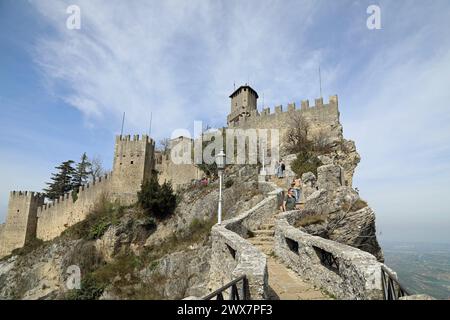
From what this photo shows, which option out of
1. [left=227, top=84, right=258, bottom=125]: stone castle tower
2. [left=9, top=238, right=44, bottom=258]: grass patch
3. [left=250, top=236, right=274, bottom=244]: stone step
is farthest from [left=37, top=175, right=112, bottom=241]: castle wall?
[left=227, top=84, right=258, bottom=125]: stone castle tower

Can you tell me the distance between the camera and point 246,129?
32188 mm

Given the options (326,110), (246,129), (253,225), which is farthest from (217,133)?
(253,225)

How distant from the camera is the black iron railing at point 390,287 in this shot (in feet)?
10.9

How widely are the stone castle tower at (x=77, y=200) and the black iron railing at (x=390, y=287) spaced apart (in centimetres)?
2494

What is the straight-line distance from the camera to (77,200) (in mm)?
28328

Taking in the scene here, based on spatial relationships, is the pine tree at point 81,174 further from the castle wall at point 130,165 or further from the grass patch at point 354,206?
the grass patch at point 354,206

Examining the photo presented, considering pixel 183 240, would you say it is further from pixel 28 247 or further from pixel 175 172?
pixel 28 247

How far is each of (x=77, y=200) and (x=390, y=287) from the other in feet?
102

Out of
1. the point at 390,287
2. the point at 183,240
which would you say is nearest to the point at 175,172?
the point at 183,240

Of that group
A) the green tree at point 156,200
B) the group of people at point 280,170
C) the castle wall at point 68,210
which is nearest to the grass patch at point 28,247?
the castle wall at point 68,210
